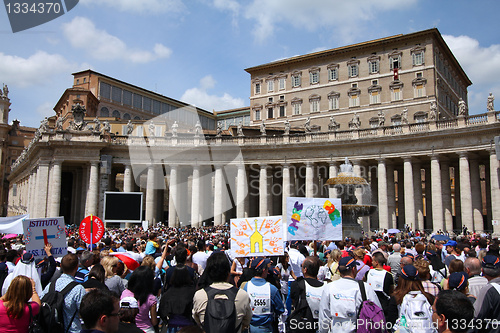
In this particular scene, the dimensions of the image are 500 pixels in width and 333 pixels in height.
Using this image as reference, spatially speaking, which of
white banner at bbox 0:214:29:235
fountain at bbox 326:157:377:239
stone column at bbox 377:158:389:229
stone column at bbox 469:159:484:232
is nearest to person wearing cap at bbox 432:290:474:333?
white banner at bbox 0:214:29:235

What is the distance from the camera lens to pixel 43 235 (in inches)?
417

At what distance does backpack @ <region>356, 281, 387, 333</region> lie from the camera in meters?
6.27

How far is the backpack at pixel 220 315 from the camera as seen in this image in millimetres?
5878

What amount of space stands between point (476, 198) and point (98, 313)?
41.8 meters

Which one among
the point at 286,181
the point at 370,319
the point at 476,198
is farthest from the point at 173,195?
the point at 370,319

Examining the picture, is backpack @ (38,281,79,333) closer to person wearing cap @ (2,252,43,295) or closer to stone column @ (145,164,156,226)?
person wearing cap @ (2,252,43,295)

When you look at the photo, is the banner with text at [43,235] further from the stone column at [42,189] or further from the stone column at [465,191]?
the stone column at [42,189]

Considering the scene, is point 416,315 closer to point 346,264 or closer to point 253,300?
point 346,264

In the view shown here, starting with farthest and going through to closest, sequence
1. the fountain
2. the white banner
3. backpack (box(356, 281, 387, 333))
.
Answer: the fountain
the white banner
backpack (box(356, 281, 387, 333))

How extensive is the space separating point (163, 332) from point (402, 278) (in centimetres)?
570

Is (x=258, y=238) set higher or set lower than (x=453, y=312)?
higher

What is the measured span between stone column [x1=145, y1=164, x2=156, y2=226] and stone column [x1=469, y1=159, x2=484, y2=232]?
32958 millimetres

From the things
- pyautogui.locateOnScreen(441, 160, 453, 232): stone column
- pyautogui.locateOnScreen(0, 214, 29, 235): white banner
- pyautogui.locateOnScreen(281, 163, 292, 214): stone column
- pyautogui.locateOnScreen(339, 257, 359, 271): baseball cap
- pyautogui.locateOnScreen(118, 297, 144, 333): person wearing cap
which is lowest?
pyautogui.locateOnScreen(118, 297, 144, 333): person wearing cap

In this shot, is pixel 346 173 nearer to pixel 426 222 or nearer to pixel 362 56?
pixel 426 222
